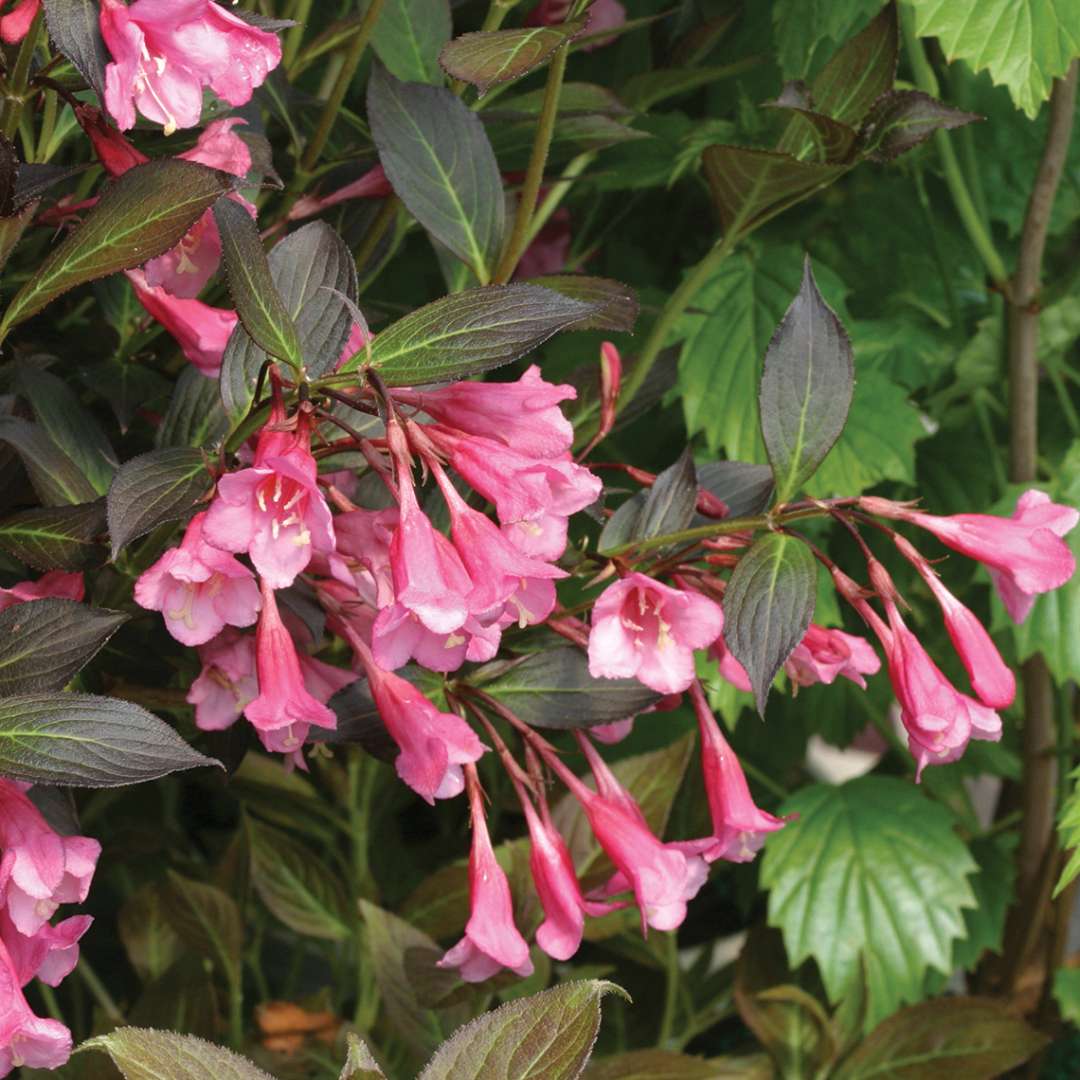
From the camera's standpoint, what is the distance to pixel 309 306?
496 millimetres

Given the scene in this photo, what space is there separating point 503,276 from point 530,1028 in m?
0.33

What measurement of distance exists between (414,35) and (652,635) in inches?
13.5

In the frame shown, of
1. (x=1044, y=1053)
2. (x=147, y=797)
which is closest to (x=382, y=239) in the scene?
(x=147, y=797)

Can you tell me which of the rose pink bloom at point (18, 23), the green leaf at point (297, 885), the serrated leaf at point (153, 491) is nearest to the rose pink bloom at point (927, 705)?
the serrated leaf at point (153, 491)

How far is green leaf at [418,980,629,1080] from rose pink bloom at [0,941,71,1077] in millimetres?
134

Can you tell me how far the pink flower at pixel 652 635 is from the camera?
51 centimetres

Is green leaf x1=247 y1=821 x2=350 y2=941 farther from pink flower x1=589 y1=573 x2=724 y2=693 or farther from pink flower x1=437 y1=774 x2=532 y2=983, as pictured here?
pink flower x1=589 y1=573 x2=724 y2=693

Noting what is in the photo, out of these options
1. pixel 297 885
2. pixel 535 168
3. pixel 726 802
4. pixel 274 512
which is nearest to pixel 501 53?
pixel 535 168

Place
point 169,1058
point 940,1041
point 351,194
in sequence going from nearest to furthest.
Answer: point 169,1058 → point 351,194 → point 940,1041

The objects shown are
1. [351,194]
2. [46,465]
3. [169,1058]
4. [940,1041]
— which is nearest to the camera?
[169,1058]

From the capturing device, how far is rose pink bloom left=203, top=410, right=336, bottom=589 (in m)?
0.42

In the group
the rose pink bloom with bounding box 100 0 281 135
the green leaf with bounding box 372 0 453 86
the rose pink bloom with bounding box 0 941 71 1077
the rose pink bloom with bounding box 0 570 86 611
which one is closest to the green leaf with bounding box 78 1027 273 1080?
the rose pink bloom with bounding box 0 941 71 1077

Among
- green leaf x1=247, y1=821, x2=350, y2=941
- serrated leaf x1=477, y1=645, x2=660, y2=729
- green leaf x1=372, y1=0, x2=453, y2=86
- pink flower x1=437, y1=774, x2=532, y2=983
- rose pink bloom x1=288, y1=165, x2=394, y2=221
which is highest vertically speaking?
green leaf x1=372, y1=0, x2=453, y2=86

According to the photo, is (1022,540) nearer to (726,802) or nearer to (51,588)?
(726,802)
